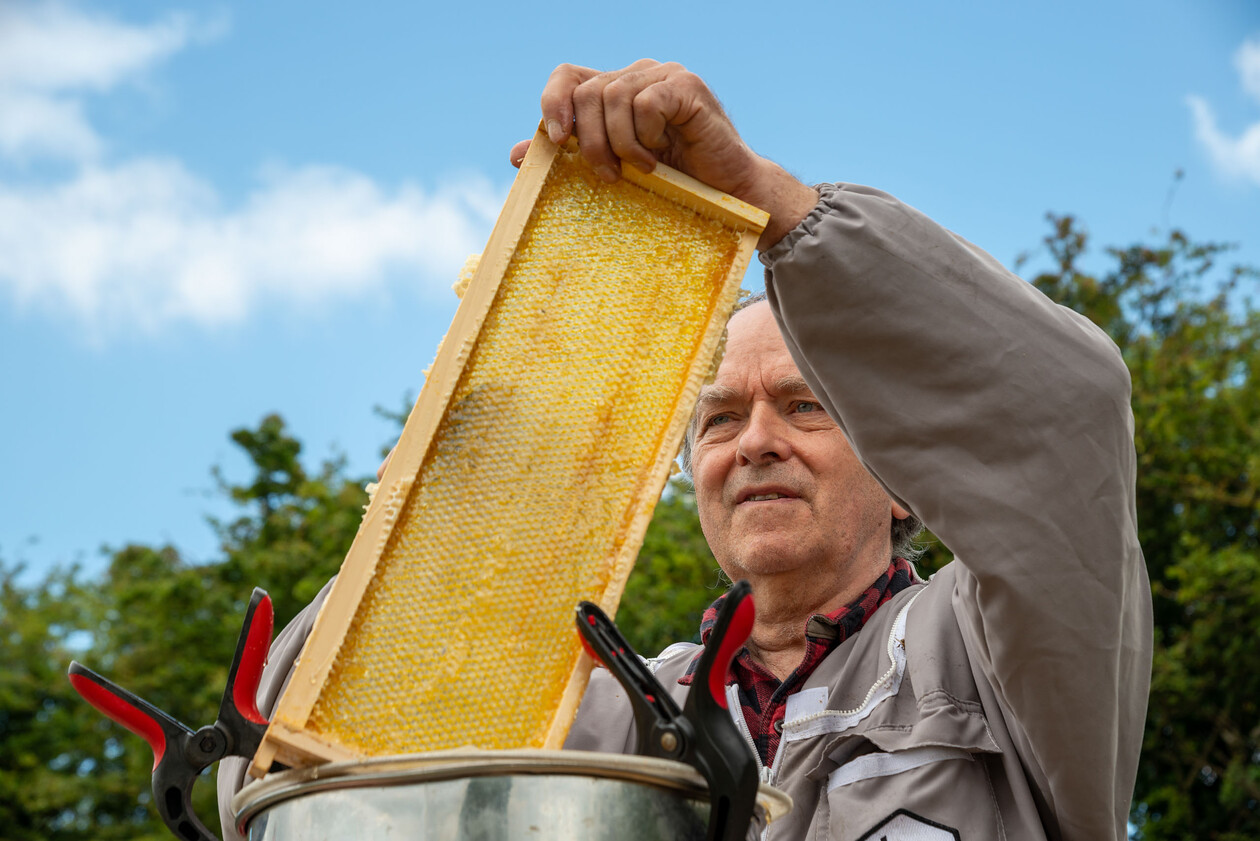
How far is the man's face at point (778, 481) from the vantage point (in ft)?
10.6

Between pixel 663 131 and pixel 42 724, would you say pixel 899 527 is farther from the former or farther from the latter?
pixel 42 724

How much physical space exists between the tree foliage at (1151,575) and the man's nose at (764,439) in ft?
17.7

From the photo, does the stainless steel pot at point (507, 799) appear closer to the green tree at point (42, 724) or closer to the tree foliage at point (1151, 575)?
the tree foliage at point (1151, 575)

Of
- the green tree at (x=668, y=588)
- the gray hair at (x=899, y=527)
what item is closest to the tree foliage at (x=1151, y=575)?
the green tree at (x=668, y=588)

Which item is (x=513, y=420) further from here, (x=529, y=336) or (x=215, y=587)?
(x=215, y=587)

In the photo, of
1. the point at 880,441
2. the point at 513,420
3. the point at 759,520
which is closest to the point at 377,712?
the point at 513,420

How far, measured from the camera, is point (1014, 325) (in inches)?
87.4

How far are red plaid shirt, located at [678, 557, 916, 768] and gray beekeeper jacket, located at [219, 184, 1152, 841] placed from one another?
45 centimetres

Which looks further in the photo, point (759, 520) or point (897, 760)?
point (759, 520)

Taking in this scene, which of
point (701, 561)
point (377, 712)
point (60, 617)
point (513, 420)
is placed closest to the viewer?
point (377, 712)

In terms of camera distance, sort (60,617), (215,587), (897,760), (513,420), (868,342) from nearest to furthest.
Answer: (513,420) → (868,342) → (897,760) → (215,587) → (60,617)

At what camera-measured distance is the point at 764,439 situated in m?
3.27

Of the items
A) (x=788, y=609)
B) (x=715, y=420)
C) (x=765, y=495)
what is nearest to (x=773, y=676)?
(x=788, y=609)

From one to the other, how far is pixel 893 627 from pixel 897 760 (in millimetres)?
425
